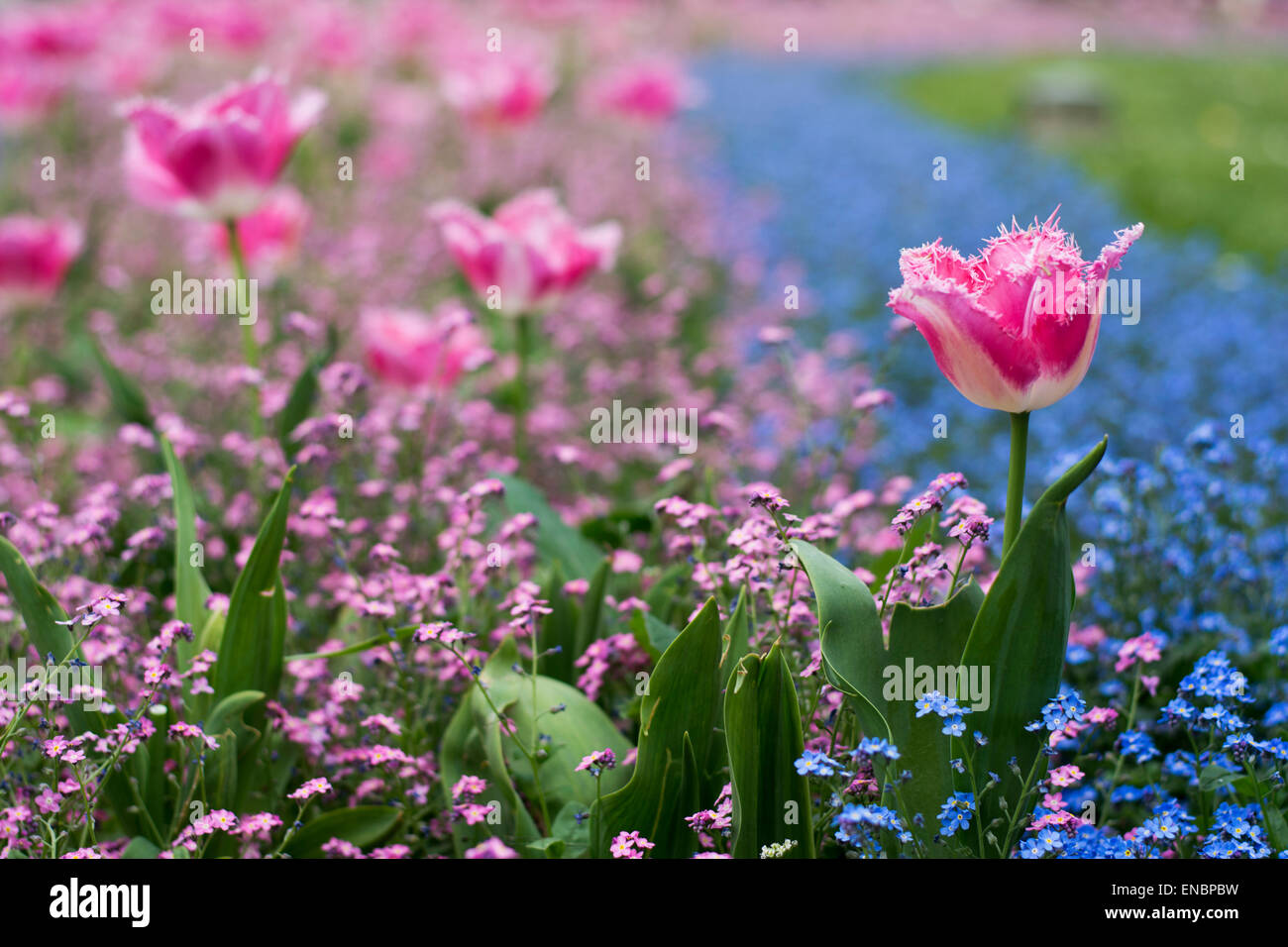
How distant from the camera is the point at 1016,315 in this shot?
1363 mm

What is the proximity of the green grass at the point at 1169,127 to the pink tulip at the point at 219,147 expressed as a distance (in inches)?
189

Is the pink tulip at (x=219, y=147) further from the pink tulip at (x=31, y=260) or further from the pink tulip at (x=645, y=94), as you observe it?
the pink tulip at (x=645, y=94)

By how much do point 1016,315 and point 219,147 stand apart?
1583mm

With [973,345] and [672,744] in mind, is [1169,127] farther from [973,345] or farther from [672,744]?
[672,744]

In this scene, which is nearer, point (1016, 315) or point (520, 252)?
point (1016, 315)

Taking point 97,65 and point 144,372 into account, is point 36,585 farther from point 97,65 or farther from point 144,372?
point 97,65

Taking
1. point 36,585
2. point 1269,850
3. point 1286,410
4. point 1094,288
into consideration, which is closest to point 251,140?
point 36,585

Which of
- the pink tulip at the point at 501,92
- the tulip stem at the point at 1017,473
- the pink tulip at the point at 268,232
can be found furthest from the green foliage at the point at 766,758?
the pink tulip at the point at 501,92

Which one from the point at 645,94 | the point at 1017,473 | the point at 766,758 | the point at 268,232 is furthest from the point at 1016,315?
the point at 645,94

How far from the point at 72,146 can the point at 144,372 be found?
315 cm

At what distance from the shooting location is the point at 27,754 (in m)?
1.77

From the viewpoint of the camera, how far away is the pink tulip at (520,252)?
2.50 m
